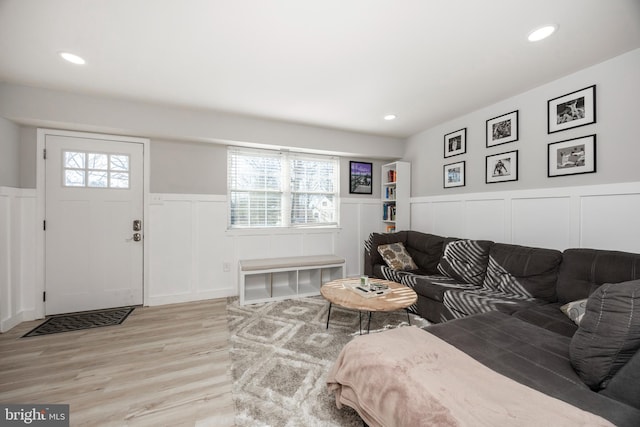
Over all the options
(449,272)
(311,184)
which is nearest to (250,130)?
(311,184)

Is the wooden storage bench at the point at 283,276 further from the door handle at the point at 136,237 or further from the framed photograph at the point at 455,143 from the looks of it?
the framed photograph at the point at 455,143

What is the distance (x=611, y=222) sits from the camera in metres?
2.08

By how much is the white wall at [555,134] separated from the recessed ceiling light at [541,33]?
0.85 m

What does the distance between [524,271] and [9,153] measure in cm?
533

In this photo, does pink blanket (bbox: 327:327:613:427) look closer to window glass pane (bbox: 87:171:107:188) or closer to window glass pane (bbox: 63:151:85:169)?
window glass pane (bbox: 87:171:107:188)

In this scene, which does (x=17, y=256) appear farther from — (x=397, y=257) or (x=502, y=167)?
(x=502, y=167)

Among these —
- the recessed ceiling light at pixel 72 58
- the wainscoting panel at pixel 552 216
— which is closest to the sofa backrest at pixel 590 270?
the wainscoting panel at pixel 552 216

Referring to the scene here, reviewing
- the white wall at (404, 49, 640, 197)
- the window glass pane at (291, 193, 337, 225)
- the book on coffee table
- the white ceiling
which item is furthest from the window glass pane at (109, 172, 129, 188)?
the white wall at (404, 49, 640, 197)

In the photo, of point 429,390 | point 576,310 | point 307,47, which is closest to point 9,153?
point 307,47

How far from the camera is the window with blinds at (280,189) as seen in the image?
3.70 meters

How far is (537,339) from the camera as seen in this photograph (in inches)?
58.4

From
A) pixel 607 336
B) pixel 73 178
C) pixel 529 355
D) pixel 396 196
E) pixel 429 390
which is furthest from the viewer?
pixel 396 196

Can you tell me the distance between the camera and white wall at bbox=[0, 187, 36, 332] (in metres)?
2.48

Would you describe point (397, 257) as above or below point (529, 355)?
above
